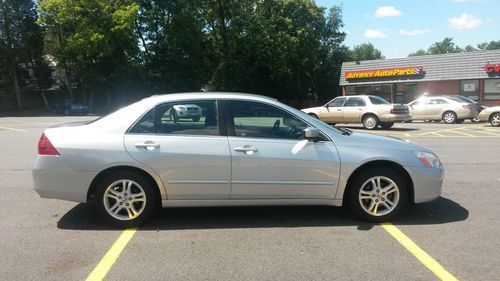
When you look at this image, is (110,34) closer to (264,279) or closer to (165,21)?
(165,21)

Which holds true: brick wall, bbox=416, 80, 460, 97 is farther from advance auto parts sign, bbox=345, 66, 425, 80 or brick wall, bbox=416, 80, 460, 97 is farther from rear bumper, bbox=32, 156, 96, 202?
rear bumper, bbox=32, 156, 96, 202

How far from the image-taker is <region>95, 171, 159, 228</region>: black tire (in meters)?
5.49

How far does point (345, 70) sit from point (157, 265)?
3770cm

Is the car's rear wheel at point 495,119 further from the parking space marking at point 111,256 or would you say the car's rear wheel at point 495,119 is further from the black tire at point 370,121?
the parking space marking at point 111,256

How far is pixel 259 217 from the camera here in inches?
235

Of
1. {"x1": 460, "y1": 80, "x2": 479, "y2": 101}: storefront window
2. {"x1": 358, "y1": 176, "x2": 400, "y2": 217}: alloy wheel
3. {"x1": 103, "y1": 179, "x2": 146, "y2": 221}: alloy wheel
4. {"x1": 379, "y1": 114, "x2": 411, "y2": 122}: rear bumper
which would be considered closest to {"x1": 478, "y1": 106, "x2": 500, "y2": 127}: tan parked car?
{"x1": 379, "y1": 114, "x2": 411, "y2": 122}: rear bumper

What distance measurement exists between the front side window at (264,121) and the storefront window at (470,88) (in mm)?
32702

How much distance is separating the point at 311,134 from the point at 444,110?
2131 centimetres

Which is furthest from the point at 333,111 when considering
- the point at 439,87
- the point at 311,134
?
the point at 439,87

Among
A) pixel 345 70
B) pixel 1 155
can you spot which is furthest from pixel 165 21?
pixel 1 155

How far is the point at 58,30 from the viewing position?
4553 cm

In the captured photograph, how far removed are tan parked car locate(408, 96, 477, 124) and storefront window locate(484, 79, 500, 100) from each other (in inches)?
395

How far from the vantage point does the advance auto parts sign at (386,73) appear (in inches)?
1442

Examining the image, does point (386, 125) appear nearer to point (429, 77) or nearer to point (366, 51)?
point (429, 77)
